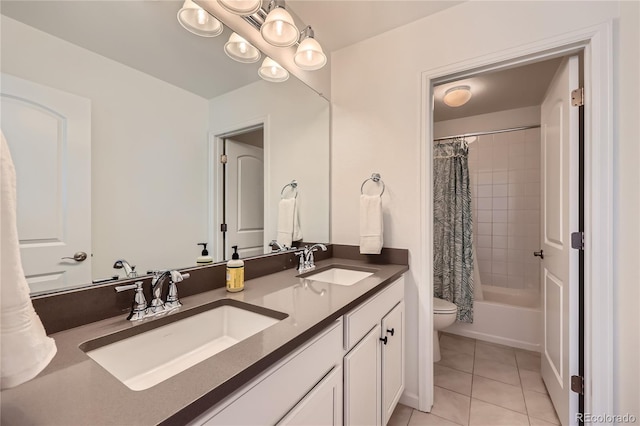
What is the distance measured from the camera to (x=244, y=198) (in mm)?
1396

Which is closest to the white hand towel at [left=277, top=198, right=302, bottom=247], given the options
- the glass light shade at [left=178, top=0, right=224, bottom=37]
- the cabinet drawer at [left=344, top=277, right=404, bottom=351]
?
the cabinet drawer at [left=344, top=277, right=404, bottom=351]

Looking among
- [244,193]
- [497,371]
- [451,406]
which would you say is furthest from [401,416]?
[244,193]

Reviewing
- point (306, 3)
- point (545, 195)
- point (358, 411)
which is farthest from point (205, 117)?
point (545, 195)

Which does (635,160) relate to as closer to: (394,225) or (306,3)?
(394,225)

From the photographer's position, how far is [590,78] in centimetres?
125

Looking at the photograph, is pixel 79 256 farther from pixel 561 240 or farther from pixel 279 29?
pixel 561 240

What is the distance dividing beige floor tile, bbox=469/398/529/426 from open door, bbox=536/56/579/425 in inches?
8.3

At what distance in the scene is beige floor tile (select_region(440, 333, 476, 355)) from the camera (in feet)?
7.65

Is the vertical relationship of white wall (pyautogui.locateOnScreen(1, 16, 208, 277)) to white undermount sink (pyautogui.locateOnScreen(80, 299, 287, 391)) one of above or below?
above

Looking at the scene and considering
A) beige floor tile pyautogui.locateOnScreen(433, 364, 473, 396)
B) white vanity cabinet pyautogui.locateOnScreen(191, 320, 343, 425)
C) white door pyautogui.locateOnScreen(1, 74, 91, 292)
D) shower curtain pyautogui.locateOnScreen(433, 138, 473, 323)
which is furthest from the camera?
shower curtain pyautogui.locateOnScreen(433, 138, 473, 323)

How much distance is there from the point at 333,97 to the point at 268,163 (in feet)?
2.65

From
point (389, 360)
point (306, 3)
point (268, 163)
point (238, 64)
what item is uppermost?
point (306, 3)

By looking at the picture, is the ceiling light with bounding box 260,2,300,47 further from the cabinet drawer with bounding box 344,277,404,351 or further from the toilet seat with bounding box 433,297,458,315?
the toilet seat with bounding box 433,297,458,315

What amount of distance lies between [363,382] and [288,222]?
3.10 ft
